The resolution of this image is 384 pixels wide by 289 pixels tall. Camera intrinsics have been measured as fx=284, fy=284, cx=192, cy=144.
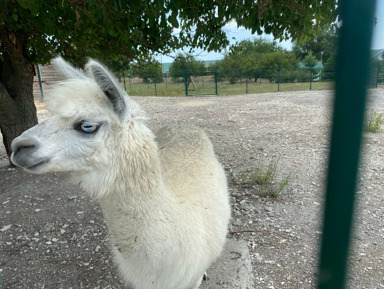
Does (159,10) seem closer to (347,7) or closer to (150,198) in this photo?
(150,198)

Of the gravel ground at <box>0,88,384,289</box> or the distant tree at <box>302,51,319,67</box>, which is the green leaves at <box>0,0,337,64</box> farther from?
the distant tree at <box>302,51,319,67</box>

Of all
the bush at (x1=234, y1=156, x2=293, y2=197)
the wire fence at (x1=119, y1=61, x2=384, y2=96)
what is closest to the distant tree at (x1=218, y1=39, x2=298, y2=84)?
the wire fence at (x1=119, y1=61, x2=384, y2=96)

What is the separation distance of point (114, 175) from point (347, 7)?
52.4 inches

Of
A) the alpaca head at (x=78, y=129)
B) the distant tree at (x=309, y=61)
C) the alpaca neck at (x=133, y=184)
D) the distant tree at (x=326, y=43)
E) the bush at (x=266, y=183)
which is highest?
the distant tree at (x=309, y=61)

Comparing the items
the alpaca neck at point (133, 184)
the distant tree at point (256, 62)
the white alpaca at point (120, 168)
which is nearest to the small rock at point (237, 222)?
the white alpaca at point (120, 168)

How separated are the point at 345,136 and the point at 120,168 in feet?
3.98

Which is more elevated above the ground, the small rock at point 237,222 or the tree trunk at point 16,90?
the tree trunk at point 16,90

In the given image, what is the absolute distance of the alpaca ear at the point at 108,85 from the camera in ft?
4.99

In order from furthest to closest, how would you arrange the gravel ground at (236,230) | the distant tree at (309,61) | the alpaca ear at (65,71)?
the distant tree at (309,61) < the gravel ground at (236,230) < the alpaca ear at (65,71)

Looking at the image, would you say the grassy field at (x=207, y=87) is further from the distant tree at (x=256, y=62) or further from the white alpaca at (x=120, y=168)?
the white alpaca at (x=120, y=168)

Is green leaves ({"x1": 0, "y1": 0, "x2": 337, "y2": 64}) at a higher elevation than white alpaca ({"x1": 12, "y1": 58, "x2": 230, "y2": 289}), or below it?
higher

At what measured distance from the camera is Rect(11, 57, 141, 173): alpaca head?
4.77 feet

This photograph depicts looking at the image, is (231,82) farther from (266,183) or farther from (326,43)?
(326,43)

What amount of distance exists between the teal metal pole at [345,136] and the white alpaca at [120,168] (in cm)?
110
